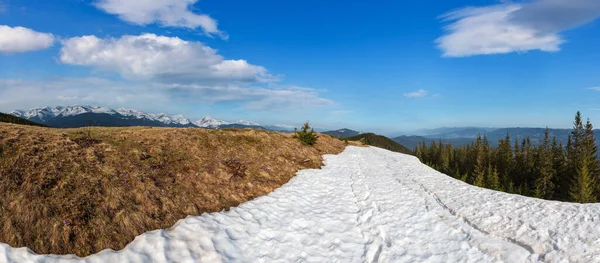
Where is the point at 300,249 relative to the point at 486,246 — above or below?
below

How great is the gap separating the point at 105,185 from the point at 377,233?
9784 millimetres

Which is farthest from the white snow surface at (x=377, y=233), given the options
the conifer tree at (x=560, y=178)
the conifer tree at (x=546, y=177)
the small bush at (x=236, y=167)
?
the conifer tree at (x=560, y=178)

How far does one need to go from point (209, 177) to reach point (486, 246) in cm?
1129

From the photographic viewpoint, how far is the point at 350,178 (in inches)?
715

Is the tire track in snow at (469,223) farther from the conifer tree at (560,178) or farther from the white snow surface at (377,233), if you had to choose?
the conifer tree at (560,178)

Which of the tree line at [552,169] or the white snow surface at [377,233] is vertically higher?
the white snow surface at [377,233]

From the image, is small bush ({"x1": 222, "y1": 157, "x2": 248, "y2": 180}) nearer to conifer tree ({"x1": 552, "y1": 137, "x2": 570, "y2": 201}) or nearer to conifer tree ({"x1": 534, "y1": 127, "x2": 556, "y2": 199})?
conifer tree ({"x1": 534, "y1": 127, "x2": 556, "y2": 199})

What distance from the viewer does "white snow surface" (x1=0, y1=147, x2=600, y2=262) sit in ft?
22.0

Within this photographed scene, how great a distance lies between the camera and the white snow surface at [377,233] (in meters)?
6.70

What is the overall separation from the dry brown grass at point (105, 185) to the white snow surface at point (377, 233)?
24.5 inches

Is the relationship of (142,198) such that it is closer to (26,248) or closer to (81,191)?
(81,191)

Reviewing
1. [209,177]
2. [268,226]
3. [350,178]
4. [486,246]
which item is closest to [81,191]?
[209,177]

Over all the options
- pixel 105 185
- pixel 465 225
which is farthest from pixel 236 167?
pixel 465 225

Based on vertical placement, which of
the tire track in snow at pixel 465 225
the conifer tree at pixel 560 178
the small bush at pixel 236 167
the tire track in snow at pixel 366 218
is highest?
the small bush at pixel 236 167
